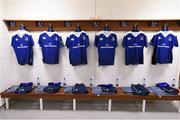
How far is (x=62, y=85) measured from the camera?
3.64 metres

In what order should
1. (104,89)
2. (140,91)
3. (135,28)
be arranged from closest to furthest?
1. (140,91)
2. (104,89)
3. (135,28)

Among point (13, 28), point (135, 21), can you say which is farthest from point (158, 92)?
point (13, 28)

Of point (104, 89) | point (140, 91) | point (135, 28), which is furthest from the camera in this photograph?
point (135, 28)

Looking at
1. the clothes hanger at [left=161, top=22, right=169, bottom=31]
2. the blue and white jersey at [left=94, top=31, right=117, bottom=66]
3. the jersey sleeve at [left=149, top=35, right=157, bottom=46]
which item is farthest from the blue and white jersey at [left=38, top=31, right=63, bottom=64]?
the clothes hanger at [left=161, top=22, right=169, bottom=31]

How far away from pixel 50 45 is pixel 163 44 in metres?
2.22

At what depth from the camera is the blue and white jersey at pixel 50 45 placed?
3.38 m

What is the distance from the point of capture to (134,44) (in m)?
3.37

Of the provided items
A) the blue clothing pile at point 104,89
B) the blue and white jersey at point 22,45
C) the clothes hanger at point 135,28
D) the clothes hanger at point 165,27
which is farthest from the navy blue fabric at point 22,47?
the clothes hanger at point 165,27

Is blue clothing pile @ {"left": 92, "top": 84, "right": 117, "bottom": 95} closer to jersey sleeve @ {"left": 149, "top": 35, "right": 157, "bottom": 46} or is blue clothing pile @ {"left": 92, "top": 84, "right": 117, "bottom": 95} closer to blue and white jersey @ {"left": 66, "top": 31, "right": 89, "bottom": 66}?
blue and white jersey @ {"left": 66, "top": 31, "right": 89, "bottom": 66}

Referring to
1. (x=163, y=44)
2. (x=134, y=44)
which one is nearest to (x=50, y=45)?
(x=134, y=44)

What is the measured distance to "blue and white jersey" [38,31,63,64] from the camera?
11.1 ft

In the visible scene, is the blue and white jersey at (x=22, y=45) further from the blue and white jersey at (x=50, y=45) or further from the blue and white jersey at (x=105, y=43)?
the blue and white jersey at (x=105, y=43)

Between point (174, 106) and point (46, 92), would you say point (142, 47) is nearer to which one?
point (174, 106)

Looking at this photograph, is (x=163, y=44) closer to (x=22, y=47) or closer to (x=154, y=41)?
(x=154, y=41)
